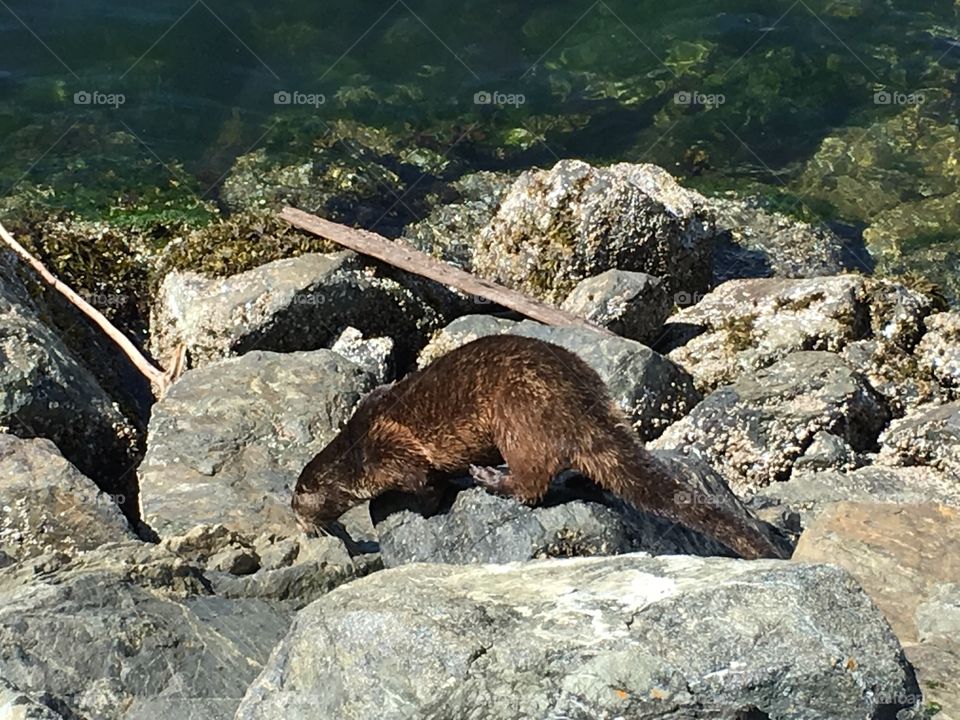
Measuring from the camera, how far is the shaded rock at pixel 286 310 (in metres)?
9.03

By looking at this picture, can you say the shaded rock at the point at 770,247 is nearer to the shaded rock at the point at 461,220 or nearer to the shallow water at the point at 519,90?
the shallow water at the point at 519,90

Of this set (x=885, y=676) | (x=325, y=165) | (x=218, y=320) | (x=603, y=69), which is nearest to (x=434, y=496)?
(x=885, y=676)

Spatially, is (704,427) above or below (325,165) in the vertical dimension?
below

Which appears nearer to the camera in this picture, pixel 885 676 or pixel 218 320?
pixel 885 676

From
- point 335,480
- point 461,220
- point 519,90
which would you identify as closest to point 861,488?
point 335,480

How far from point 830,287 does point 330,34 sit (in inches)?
255

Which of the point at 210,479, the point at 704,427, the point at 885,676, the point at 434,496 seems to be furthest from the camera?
the point at 704,427

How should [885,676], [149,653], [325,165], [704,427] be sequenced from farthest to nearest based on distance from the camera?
[325,165] < [704,427] < [149,653] < [885,676]

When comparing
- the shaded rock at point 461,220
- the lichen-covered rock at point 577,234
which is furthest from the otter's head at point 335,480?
the shaded rock at point 461,220

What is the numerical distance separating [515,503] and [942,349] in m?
4.59

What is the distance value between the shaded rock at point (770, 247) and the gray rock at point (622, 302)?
5.03ft

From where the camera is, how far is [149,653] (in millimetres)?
4699

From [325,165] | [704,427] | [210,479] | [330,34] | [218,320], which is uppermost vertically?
[330,34]

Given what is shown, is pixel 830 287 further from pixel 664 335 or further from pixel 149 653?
pixel 149 653
